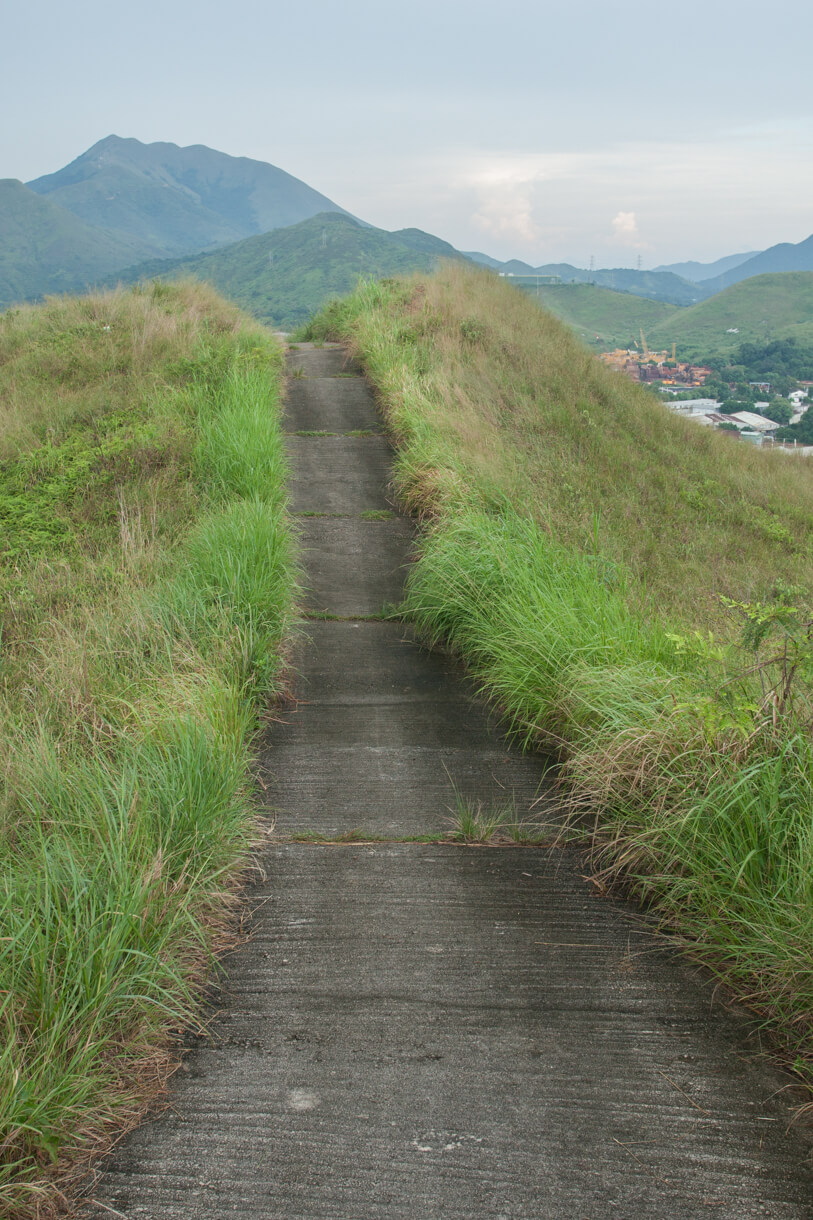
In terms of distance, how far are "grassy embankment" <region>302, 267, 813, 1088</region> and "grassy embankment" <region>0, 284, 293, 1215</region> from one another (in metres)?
1.29

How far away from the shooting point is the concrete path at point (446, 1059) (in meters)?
1.64

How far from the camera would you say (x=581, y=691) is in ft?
11.1

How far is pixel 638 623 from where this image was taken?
3834 millimetres

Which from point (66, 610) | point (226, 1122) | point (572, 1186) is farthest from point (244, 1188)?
point (66, 610)

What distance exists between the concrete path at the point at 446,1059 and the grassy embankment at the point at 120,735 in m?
0.17

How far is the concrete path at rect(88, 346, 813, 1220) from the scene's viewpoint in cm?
164

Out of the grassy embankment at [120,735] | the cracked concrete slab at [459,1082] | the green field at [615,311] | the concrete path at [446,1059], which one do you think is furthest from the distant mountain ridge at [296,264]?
the cracked concrete slab at [459,1082]

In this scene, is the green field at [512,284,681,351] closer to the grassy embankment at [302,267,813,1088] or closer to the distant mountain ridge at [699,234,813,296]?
the grassy embankment at [302,267,813,1088]

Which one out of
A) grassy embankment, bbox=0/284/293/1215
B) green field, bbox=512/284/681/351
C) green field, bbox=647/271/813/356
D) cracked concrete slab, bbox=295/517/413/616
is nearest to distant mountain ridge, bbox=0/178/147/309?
green field, bbox=512/284/681/351

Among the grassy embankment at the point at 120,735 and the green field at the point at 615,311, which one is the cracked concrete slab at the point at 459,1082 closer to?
the grassy embankment at the point at 120,735

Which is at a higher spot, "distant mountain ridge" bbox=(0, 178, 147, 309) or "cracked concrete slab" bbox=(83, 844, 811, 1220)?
"distant mountain ridge" bbox=(0, 178, 147, 309)

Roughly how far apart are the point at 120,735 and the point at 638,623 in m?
2.43

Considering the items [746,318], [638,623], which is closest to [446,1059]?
[638,623]

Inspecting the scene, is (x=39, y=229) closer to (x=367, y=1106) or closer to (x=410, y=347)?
(x=410, y=347)
